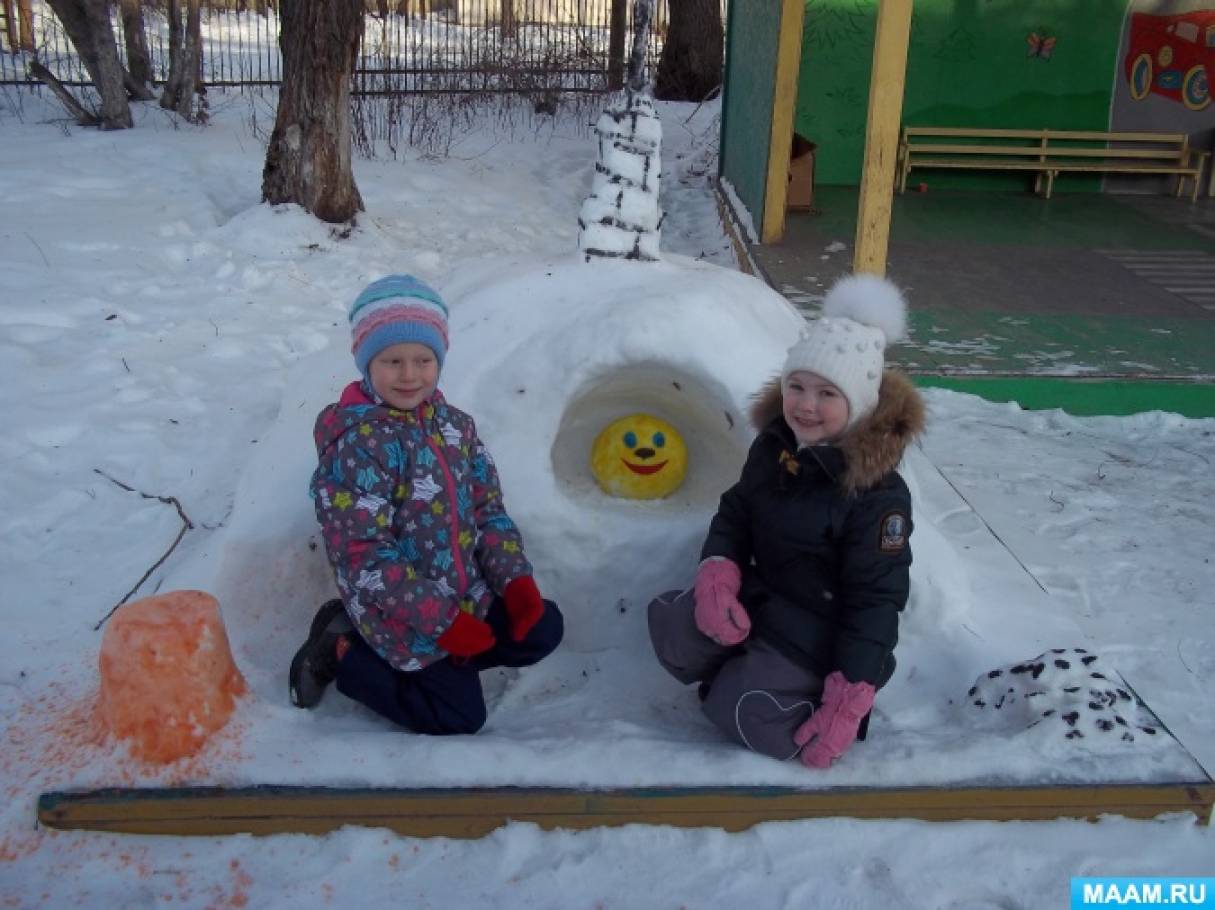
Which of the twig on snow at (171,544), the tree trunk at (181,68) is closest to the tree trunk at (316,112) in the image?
the tree trunk at (181,68)

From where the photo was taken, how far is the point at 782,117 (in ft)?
22.3

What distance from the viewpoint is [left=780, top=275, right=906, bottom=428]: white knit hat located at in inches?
93.0

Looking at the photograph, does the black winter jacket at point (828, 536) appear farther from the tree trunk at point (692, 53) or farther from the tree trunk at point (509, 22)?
the tree trunk at point (509, 22)

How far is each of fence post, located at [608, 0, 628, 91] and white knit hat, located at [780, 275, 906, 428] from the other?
Answer: 979 cm

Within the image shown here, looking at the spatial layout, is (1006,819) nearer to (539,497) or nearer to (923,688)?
(923,688)

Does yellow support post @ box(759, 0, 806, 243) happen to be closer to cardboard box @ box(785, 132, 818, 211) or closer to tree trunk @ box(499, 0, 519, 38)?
cardboard box @ box(785, 132, 818, 211)

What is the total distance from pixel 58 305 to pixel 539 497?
3647 millimetres

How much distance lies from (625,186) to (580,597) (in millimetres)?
1156

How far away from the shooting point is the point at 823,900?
213cm

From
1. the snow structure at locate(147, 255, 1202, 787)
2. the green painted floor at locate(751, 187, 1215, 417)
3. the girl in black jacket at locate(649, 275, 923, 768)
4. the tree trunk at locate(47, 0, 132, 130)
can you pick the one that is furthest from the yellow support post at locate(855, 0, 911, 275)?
the tree trunk at locate(47, 0, 132, 130)

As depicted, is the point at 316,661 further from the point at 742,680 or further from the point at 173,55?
the point at 173,55

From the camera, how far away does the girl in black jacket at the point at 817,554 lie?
92.1 inches

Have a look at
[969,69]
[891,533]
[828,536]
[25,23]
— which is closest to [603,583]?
[828,536]

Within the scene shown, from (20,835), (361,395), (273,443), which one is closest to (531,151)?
(273,443)
